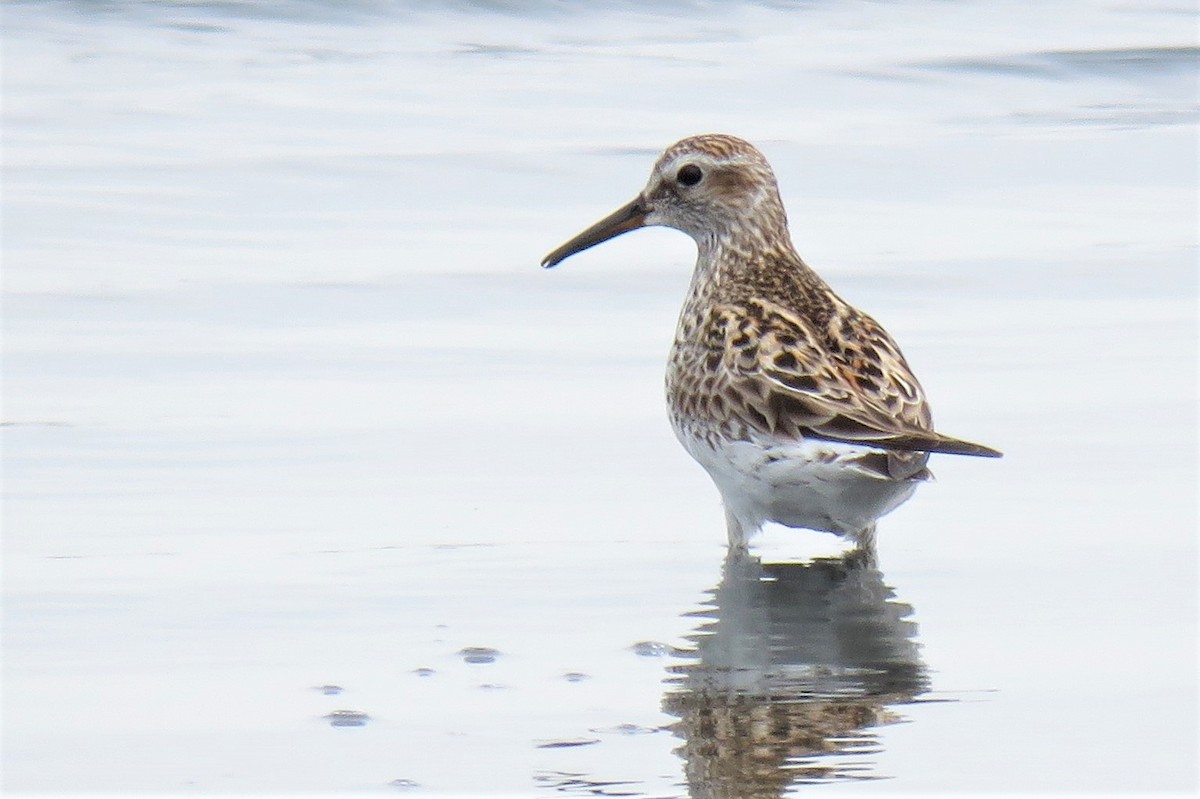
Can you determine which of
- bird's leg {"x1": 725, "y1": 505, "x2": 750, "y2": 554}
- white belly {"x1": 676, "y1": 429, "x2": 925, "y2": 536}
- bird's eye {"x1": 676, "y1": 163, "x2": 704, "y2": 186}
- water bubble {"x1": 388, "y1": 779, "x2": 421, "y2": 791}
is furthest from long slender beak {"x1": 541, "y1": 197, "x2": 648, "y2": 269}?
water bubble {"x1": 388, "y1": 779, "x2": 421, "y2": 791}

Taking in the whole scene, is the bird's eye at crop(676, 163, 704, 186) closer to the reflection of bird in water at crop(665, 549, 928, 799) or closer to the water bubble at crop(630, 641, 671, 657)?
the reflection of bird in water at crop(665, 549, 928, 799)

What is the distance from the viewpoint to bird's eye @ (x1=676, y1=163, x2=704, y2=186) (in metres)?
7.54

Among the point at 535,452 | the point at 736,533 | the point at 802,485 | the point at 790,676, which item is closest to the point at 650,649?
the point at 790,676

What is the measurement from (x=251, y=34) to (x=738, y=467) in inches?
405

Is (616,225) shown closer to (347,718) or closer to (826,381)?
(826,381)

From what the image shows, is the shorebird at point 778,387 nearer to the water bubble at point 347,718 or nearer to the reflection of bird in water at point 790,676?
the reflection of bird in water at point 790,676

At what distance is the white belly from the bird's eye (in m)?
1.43

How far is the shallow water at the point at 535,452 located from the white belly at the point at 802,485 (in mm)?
173

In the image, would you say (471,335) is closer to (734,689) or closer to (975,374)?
(975,374)

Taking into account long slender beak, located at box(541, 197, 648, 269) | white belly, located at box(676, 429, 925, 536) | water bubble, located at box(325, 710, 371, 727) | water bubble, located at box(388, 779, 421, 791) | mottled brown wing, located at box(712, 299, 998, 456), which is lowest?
water bubble, located at box(388, 779, 421, 791)

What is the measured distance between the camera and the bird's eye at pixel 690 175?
7539 mm

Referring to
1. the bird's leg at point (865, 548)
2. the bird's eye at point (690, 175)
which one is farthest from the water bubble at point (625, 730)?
the bird's eye at point (690, 175)

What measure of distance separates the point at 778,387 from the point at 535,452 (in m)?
1.31

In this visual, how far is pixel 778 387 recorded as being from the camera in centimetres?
611
